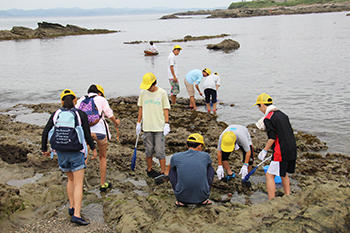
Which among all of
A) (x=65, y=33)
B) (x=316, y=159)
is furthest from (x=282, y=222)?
(x=65, y=33)

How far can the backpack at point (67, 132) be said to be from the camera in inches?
172

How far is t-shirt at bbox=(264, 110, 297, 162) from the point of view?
16.6ft

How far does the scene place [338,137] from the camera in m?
9.11

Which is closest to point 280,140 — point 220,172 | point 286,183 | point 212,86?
point 286,183

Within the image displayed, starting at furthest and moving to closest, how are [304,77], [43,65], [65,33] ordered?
[65,33], [43,65], [304,77]

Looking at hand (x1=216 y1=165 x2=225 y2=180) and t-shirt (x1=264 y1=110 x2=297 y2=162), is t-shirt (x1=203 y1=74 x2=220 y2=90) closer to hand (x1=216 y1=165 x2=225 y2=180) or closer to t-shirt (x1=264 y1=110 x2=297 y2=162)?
hand (x1=216 y1=165 x2=225 y2=180)

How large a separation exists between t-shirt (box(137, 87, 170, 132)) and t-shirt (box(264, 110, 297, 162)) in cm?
200

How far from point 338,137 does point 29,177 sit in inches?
318

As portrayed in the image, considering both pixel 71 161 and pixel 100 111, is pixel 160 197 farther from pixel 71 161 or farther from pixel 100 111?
pixel 100 111

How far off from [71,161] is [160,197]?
64.2 inches

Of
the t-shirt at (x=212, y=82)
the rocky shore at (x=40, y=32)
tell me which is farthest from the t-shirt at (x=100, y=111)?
the rocky shore at (x=40, y=32)

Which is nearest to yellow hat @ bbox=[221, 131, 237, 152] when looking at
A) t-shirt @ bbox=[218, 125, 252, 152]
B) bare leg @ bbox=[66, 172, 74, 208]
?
t-shirt @ bbox=[218, 125, 252, 152]

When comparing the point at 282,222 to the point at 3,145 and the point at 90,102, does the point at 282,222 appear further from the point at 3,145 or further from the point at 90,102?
the point at 3,145

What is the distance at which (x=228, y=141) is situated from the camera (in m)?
5.89
